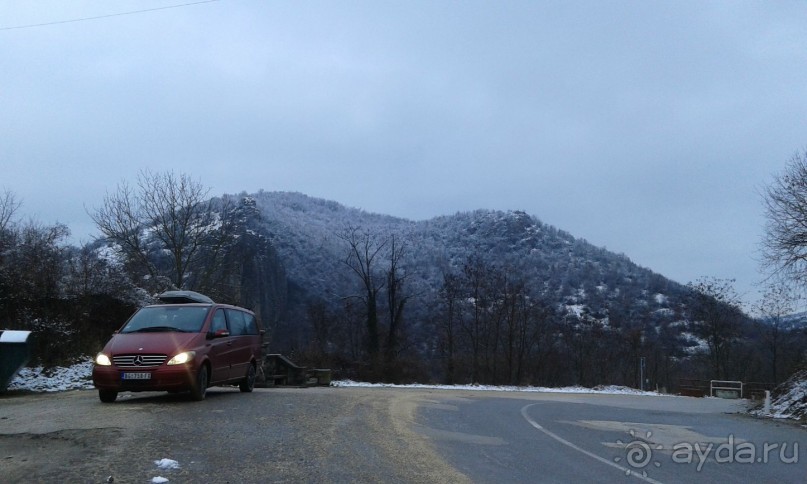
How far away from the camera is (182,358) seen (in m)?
11.3

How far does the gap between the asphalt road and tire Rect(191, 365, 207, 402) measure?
0.85 ft

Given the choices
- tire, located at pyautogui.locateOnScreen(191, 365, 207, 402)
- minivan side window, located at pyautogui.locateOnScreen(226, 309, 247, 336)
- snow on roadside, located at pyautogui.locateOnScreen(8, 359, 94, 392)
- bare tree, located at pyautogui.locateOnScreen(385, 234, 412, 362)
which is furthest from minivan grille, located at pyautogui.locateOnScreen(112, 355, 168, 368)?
bare tree, located at pyautogui.locateOnScreen(385, 234, 412, 362)

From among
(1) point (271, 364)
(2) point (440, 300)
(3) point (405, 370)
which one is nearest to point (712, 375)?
(2) point (440, 300)

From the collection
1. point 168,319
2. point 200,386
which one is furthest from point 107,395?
point 168,319

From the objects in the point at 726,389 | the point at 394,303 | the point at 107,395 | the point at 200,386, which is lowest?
the point at 726,389

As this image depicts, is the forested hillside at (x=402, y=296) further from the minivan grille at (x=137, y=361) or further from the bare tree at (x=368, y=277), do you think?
the minivan grille at (x=137, y=361)

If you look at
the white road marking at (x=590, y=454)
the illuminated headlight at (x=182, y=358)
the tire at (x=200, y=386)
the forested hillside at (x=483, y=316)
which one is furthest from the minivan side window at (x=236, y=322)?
the forested hillside at (x=483, y=316)

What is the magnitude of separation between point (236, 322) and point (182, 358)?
3114 mm

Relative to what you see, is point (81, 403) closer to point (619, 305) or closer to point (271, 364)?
point (271, 364)

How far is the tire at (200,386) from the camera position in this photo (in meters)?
11.5

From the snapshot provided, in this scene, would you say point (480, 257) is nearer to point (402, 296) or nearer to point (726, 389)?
point (402, 296)

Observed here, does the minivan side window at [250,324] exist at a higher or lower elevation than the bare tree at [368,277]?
lower

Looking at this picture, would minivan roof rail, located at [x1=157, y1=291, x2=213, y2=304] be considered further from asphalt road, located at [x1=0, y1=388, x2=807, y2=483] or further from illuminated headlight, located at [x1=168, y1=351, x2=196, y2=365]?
illuminated headlight, located at [x1=168, y1=351, x2=196, y2=365]

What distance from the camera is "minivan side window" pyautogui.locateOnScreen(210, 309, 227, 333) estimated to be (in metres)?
12.8
